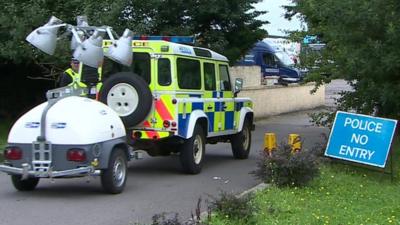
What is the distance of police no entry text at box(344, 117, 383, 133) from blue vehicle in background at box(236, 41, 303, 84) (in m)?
21.5

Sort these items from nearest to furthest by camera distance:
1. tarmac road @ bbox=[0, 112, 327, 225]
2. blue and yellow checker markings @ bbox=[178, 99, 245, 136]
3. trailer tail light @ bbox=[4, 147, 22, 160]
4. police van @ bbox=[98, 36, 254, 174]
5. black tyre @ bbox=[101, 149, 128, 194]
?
1. tarmac road @ bbox=[0, 112, 327, 225]
2. trailer tail light @ bbox=[4, 147, 22, 160]
3. black tyre @ bbox=[101, 149, 128, 194]
4. police van @ bbox=[98, 36, 254, 174]
5. blue and yellow checker markings @ bbox=[178, 99, 245, 136]

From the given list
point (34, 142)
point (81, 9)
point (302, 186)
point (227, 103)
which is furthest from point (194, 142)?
point (81, 9)

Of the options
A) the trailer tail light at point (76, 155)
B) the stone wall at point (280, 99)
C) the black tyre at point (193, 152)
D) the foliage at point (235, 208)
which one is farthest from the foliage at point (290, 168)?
the stone wall at point (280, 99)

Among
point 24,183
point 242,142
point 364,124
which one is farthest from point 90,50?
point 242,142

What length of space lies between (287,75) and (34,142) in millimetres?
28575

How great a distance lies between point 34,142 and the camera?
887cm

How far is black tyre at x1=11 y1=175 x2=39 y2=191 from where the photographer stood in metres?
9.50

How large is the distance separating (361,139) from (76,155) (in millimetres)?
4784

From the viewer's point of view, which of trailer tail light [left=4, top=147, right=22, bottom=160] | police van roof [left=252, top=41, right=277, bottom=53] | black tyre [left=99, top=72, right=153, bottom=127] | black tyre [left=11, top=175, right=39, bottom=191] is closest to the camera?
trailer tail light [left=4, top=147, right=22, bottom=160]

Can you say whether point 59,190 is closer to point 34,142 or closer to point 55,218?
point 34,142

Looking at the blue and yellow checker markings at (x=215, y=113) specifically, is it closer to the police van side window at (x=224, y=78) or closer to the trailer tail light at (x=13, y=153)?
the police van side window at (x=224, y=78)

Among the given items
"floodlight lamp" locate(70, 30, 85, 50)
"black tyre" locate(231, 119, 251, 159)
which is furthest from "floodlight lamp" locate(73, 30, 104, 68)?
"black tyre" locate(231, 119, 251, 159)

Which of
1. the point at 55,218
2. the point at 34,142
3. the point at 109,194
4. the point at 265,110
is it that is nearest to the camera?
the point at 55,218

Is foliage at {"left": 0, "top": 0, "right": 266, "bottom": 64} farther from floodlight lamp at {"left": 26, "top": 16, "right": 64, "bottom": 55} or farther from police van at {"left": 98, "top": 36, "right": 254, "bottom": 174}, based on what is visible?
floodlight lamp at {"left": 26, "top": 16, "right": 64, "bottom": 55}
